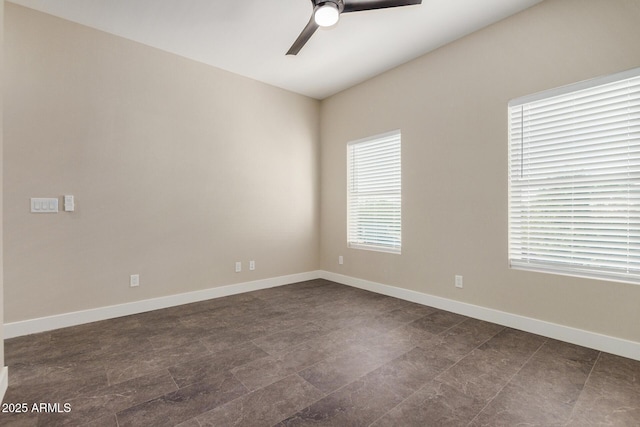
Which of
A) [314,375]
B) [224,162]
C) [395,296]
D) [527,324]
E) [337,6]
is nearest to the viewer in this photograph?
[314,375]

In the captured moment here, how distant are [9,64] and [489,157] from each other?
14.8 ft

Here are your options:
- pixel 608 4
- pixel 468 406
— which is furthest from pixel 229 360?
pixel 608 4

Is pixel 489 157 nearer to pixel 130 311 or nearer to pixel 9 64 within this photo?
pixel 130 311

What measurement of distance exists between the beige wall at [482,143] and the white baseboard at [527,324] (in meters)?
0.06

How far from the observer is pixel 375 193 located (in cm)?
421

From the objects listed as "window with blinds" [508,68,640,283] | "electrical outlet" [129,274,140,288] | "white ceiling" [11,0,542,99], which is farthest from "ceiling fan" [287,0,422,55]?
"electrical outlet" [129,274,140,288]

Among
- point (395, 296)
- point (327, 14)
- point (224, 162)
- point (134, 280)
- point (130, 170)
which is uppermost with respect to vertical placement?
point (327, 14)

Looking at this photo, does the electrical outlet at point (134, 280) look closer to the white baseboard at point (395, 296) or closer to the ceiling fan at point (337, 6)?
the white baseboard at point (395, 296)

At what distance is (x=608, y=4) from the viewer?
2352 millimetres

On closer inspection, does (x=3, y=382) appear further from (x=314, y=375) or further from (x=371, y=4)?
(x=371, y=4)

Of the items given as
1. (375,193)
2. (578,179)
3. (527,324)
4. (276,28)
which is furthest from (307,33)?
(527,324)

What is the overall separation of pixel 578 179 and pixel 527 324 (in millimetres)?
1341

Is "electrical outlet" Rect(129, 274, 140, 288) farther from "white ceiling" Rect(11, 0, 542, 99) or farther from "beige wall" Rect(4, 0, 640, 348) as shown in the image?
"white ceiling" Rect(11, 0, 542, 99)

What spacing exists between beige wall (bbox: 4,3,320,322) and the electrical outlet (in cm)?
7
